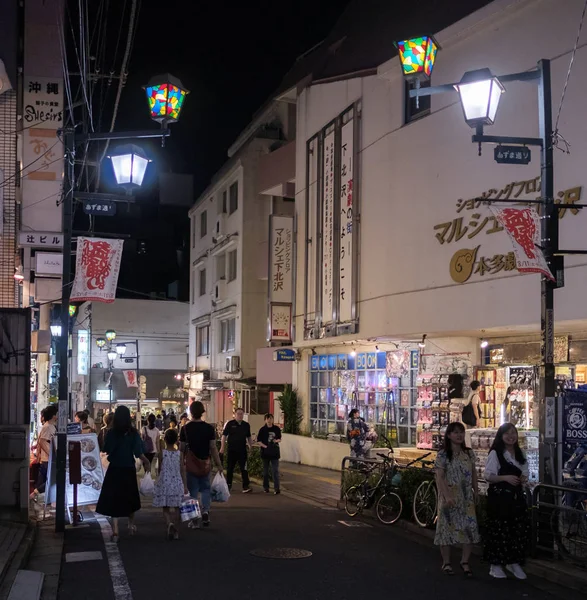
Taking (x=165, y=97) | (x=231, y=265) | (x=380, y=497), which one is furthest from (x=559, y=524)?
(x=231, y=265)

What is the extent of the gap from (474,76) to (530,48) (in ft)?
21.3

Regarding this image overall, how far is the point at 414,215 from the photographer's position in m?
18.5

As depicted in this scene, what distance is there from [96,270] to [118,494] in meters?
3.70

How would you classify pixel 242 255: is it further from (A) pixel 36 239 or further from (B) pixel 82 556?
(B) pixel 82 556

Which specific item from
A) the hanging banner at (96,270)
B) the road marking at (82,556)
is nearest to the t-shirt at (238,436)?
the hanging banner at (96,270)

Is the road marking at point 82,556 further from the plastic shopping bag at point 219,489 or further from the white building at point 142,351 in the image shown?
the white building at point 142,351

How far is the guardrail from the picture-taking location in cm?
927

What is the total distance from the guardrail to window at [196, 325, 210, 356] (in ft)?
103

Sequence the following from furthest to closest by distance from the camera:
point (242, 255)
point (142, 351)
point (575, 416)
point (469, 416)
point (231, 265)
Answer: point (142, 351)
point (231, 265)
point (242, 255)
point (469, 416)
point (575, 416)

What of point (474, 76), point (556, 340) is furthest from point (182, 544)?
A: point (556, 340)

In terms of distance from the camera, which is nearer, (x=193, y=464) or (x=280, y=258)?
(x=193, y=464)

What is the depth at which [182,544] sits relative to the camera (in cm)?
1108

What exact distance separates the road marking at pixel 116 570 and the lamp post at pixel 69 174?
864 millimetres

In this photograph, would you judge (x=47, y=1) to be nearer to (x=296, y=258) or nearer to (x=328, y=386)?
(x=296, y=258)
